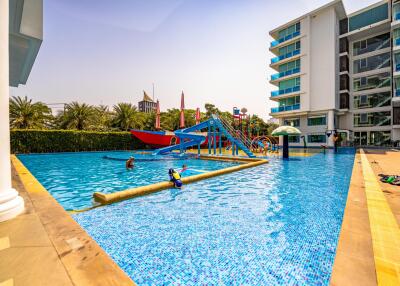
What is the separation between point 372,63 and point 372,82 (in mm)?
3066

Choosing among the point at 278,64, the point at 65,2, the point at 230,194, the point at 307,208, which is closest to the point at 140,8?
the point at 65,2

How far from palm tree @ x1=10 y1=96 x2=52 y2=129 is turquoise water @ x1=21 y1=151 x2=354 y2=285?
33.7 metres

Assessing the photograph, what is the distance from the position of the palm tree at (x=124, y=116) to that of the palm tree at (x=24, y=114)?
36.4 feet

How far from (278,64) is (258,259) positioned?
1578 inches

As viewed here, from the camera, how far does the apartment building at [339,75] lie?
105 feet

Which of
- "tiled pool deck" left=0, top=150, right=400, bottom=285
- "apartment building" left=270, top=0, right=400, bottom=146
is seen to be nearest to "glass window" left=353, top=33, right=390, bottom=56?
"apartment building" left=270, top=0, right=400, bottom=146

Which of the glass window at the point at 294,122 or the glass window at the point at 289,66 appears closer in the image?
the glass window at the point at 289,66

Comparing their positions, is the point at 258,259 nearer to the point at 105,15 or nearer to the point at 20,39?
the point at 20,39

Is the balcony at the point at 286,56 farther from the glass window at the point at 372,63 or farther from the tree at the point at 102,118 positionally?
the tree at the point at 102,118

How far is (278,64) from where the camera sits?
37.5 metres

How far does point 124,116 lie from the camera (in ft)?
126

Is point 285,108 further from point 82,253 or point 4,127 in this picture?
point 82,253

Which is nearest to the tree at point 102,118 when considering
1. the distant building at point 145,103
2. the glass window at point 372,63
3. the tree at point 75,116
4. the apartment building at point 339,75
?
the tree at point 75,116

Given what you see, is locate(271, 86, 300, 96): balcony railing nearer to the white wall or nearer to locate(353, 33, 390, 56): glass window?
the white wall
